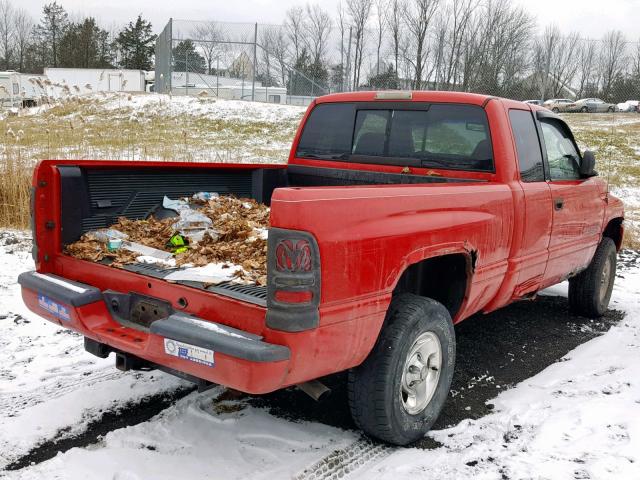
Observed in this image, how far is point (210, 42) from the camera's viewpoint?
28938 mm

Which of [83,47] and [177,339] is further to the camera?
[83,47]

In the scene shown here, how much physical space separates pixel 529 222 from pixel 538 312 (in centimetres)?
225

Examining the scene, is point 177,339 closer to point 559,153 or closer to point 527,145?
point 527,145

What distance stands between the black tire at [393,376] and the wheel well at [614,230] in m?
3.40

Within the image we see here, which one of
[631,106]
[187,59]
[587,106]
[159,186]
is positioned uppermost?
[187,59]

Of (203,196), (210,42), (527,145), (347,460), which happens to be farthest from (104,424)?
(210,42)

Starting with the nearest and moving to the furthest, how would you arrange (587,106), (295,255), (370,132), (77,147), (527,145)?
(295,255) → (527,145) → (370,132) → (77,147) → (587,106)

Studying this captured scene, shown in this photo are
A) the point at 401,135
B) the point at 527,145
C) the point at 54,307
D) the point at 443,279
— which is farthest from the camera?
the point at 401,135

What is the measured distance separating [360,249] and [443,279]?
3.98 ft

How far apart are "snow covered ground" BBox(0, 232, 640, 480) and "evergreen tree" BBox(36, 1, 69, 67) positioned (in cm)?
6656

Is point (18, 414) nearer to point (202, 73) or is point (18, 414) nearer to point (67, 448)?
point (67, 448)

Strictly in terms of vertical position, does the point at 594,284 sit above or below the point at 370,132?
below

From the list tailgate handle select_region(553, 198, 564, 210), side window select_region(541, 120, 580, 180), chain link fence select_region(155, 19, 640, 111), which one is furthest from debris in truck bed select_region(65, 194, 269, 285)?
chain link fence select_region(155, 19, 640, 111)

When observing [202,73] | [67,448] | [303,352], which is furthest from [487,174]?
[202,73]
